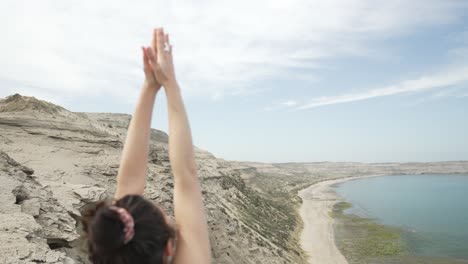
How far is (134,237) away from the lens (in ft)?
5.62

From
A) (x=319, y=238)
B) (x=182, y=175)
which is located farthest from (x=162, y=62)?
(x=319, y=238)

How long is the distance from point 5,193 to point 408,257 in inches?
1318

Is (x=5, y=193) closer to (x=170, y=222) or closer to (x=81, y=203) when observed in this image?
(x=81, y=203)

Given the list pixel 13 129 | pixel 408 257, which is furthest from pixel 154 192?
pixel 408 257

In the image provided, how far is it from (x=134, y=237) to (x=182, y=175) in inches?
18.0

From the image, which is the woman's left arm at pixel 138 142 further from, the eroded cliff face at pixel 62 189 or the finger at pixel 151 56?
the eroded cliff face at pixel 62 189

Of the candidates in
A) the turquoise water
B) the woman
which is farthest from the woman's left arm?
the turquoise water

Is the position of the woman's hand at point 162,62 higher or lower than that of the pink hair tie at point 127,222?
higher

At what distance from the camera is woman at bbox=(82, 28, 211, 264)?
1.72 meters

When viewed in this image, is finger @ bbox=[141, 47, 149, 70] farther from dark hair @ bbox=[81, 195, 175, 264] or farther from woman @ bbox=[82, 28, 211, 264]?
dark hair @ bbox=[81, 195, 175, 264]

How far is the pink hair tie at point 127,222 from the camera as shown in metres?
Answer: 1.68

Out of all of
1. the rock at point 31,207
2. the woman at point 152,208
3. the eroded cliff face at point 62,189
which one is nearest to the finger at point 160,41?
the woman at point 152,208

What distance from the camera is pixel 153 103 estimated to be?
2.31 m

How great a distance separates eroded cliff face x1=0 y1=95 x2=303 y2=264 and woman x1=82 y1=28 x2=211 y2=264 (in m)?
2.09
